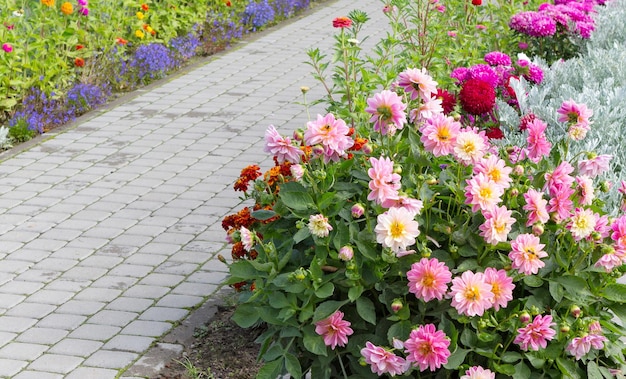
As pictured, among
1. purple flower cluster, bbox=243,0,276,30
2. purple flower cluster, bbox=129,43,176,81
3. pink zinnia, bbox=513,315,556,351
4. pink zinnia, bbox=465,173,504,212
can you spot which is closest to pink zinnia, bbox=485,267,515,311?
pink zinnia, bbox=513,315,556,351

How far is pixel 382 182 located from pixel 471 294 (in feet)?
1.49

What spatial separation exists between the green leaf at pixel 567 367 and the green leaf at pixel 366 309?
63 centimetres

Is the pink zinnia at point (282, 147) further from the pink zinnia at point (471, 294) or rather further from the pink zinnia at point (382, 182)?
the pink zinnia at point (471, 294)

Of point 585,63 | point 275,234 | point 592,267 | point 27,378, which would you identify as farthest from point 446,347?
point 585,63

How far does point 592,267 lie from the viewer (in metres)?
3.18

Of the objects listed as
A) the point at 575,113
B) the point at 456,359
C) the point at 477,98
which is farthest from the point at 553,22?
the point at 456,359

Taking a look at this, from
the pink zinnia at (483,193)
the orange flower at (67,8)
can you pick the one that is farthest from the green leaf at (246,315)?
the orange flower at (67,8)

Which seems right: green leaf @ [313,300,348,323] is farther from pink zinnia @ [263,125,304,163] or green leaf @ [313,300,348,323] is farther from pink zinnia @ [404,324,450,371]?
pink zinnia @ [263,125,304,163]

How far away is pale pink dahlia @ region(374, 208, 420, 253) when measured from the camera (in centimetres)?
294

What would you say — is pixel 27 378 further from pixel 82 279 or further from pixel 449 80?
pixel 449 80

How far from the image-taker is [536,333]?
3.03m

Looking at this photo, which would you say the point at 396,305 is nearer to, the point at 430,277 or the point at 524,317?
the point at 430,277

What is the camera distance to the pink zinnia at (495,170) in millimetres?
3150

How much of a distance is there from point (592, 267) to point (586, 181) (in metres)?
0.30
